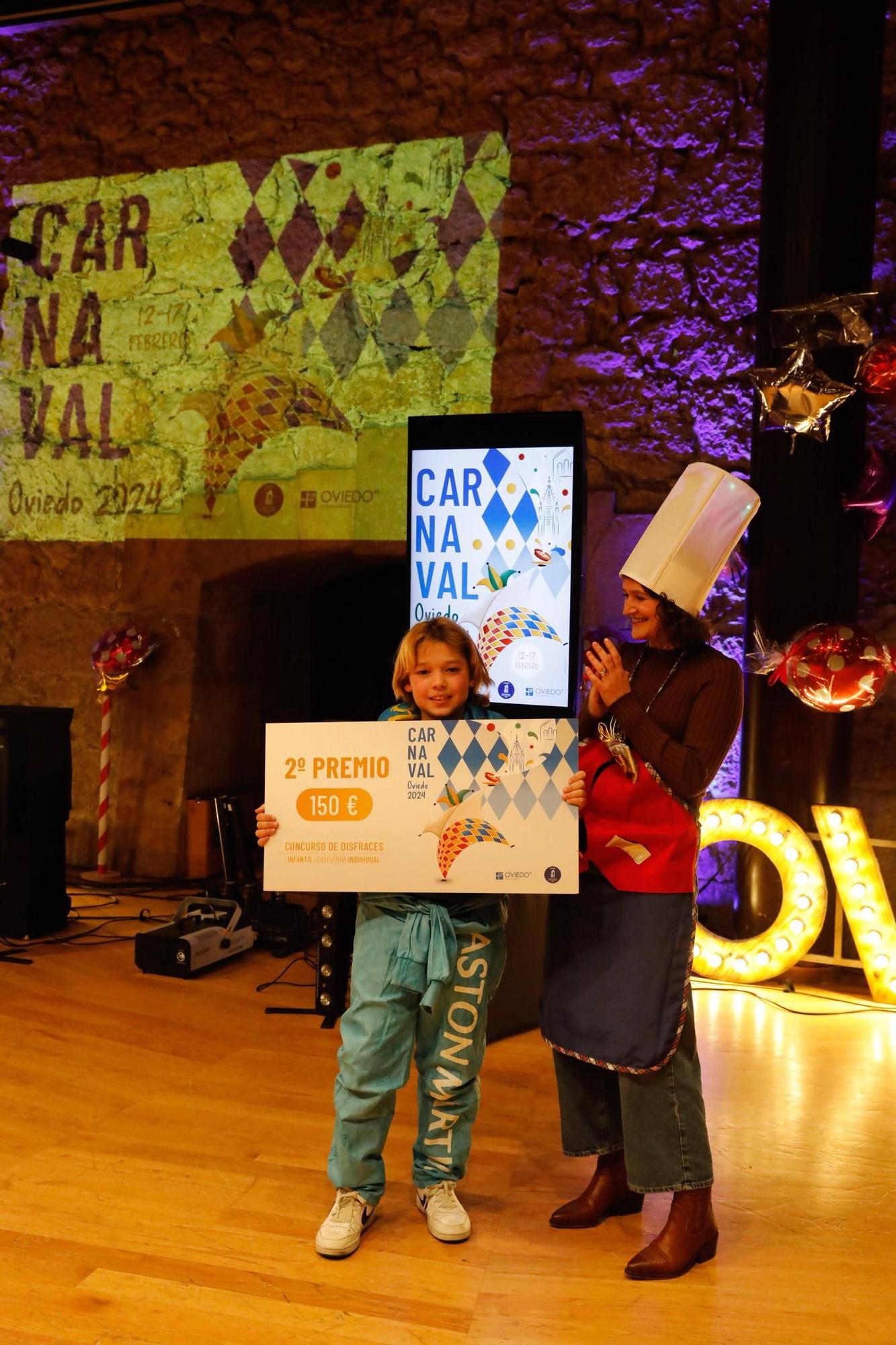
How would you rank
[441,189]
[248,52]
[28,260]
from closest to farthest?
[441,189] < [248,52] < [28,260]

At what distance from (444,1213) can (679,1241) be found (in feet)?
1.47

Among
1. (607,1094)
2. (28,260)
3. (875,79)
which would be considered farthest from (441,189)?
(607,1094)

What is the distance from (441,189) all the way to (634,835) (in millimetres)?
3772

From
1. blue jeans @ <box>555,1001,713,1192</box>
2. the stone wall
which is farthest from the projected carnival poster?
blue jeans @ <box>555,1001,713,1192</box>

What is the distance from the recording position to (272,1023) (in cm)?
334

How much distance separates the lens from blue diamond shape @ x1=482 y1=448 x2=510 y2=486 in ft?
12.2

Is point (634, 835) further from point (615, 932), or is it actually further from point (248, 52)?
point (248, 52)

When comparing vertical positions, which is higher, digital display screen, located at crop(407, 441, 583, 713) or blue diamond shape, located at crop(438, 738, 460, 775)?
digital display screen, located at crop(407, 441, 583, 713)

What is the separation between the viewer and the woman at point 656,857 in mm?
1937

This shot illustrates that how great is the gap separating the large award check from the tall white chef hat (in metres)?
0.32

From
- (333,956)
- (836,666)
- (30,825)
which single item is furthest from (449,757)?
(30,825)

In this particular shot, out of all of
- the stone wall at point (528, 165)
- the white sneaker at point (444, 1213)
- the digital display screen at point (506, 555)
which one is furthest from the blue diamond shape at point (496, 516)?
the white sneaker at point (444, 1213)

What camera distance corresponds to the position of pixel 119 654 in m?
5.03

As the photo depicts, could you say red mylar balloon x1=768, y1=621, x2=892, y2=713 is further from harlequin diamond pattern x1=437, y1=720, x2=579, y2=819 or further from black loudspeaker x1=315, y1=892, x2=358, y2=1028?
harlequin diamond pattern x1=437, y1=720, x2=579, y2=819
